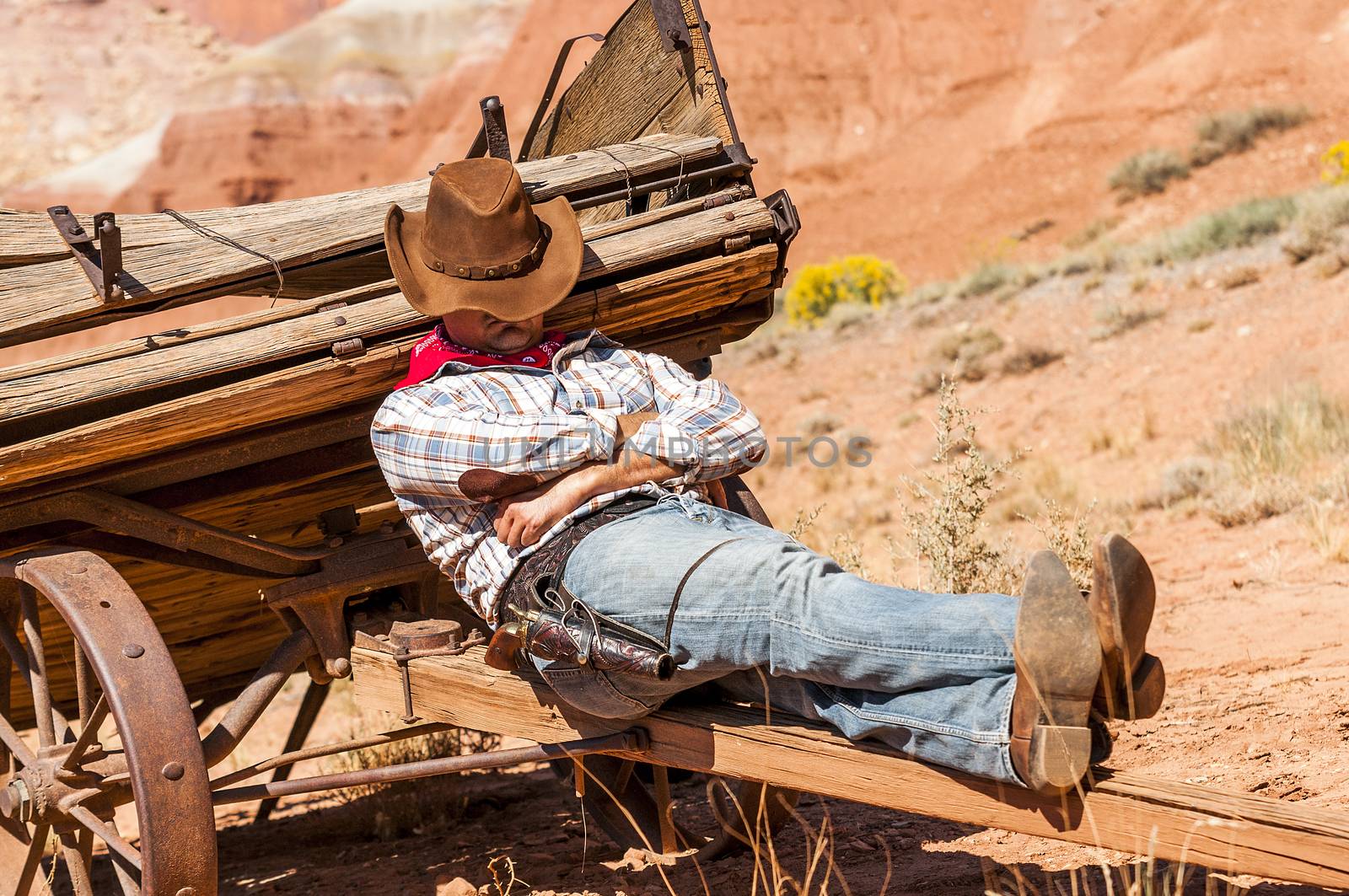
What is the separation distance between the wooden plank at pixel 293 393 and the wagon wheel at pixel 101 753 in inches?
11.6

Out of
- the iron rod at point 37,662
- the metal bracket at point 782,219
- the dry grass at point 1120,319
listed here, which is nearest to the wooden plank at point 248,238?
the metal bracket at point 782,219

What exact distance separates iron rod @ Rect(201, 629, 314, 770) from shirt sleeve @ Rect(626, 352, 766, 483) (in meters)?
1.17

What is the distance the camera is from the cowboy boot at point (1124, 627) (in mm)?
1878

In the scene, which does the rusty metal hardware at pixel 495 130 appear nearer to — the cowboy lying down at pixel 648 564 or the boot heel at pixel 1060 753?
the cowboy lying down at pixel 648 564

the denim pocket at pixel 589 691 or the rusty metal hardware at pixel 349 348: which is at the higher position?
the rusty metal hardware at pixel 349 348

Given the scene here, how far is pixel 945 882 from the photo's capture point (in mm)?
2967

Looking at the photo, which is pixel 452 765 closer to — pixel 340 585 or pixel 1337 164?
pixel 340 585

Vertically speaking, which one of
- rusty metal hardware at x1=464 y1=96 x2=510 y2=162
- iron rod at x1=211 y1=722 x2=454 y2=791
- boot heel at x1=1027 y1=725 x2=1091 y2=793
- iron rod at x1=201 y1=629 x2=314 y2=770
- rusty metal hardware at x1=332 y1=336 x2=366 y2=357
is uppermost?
rusty metal hardware at x1=464 y1=96 x2=510 y2=162

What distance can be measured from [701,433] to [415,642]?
899mm

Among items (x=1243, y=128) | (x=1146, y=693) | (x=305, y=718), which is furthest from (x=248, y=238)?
(x=1243, y=128)

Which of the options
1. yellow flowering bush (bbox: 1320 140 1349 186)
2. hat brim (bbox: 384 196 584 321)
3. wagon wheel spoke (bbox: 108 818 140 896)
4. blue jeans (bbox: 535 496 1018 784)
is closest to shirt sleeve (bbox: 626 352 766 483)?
blue jeans (bbox: 535 496 1018 784)

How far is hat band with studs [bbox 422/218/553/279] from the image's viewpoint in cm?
282

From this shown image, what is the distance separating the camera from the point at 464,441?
258 cm

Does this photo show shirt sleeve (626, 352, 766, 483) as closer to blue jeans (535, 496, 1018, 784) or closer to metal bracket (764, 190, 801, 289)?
blue jeans (535, 496, 1018, 784)
